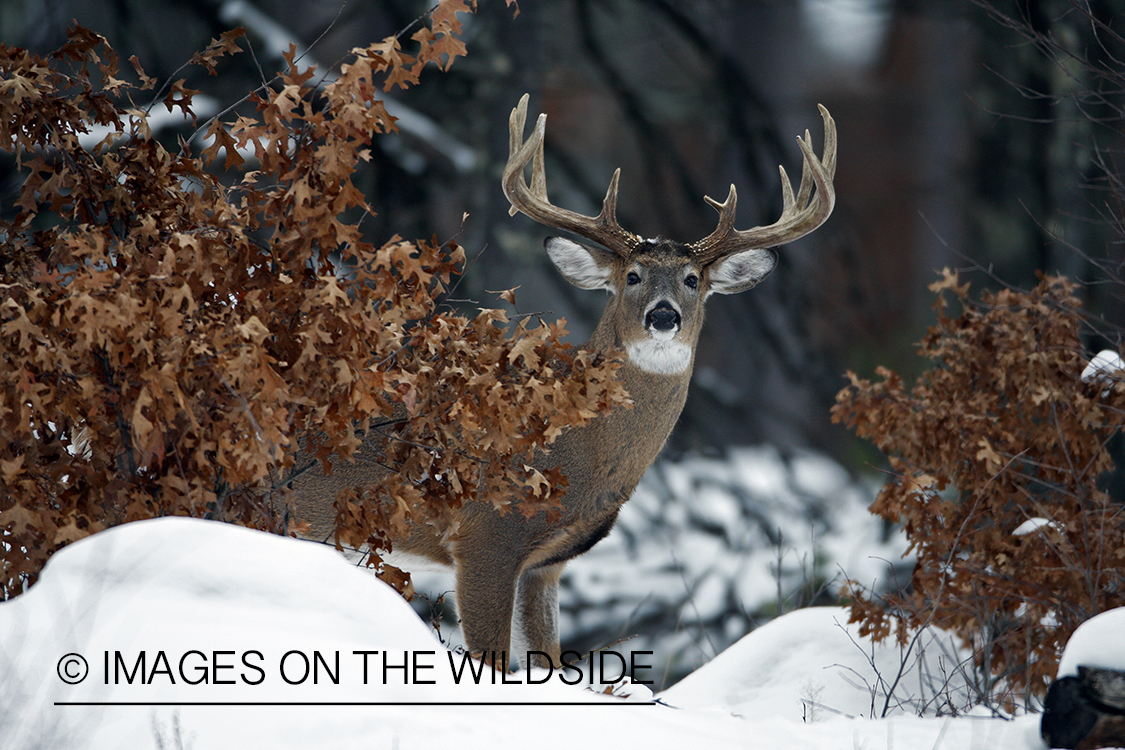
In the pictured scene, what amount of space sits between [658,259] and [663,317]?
36cm

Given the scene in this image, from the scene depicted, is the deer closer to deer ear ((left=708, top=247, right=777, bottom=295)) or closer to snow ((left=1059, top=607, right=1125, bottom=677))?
deer ear ((left=708, top=247, right=777, bottom=295))

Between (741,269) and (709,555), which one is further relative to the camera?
(709,555)

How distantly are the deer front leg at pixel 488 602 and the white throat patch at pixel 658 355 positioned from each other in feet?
3.18

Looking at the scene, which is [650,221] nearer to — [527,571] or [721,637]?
[721,637]

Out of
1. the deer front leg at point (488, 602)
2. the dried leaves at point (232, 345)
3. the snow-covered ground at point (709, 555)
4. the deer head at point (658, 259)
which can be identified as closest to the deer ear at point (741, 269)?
the deer head at point (658, 259)

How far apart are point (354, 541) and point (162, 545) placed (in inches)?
34.5

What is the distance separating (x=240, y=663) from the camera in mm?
2053

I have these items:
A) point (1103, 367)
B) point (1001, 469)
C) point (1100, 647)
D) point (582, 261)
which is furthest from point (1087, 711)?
point (582, 261)

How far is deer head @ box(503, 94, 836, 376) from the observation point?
446 centimetres

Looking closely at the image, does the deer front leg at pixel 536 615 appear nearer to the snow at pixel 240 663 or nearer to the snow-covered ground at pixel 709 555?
the snow at pixel 240 663

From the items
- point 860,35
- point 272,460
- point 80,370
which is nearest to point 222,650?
point 272,460

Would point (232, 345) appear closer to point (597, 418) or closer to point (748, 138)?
point (597, 418)

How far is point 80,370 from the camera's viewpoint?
274 cm

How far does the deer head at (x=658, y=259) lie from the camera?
446 centimetres
